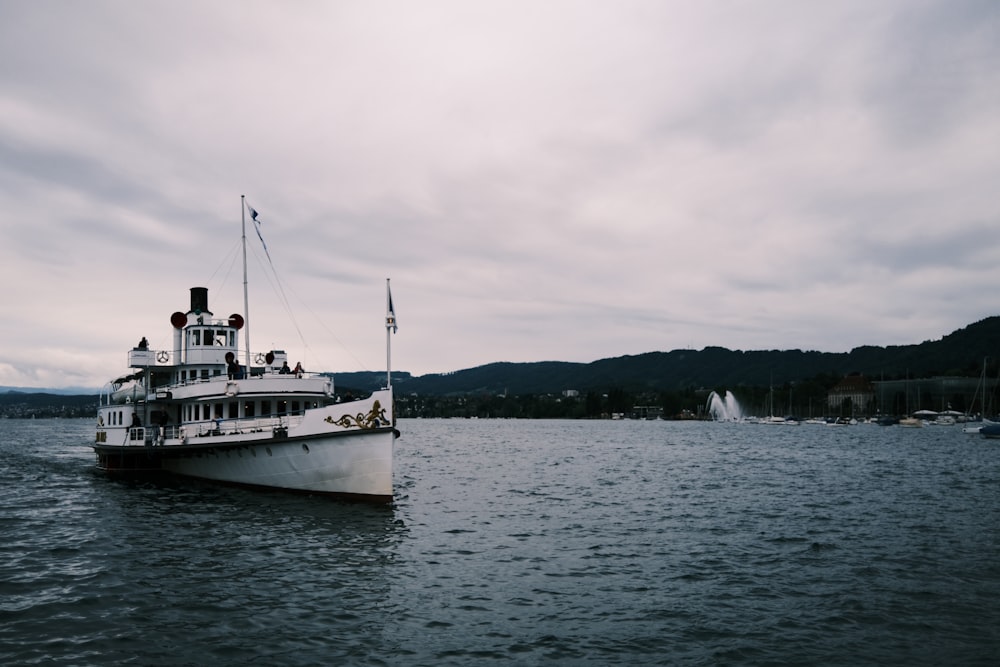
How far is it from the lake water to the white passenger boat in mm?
1597

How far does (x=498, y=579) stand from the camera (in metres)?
20.7

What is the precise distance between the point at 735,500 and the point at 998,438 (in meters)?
101

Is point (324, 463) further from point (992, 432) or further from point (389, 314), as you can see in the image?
point (992, 432)

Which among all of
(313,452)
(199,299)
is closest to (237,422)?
(313,452)

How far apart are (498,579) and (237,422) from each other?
939 inches

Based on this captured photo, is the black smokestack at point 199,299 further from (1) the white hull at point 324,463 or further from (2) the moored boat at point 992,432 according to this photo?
(2) the moored boat at point 992,432

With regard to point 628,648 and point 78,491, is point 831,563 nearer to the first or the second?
point 628,648

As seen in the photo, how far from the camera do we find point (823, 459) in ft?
246

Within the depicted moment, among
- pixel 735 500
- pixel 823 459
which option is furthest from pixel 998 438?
pixel 735 500

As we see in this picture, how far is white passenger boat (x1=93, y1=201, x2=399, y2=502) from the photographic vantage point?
33969 millimetres

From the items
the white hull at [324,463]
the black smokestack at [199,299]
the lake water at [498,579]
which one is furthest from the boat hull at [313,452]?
the black smokestack at [199,299]

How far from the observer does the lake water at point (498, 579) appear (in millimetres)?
15055

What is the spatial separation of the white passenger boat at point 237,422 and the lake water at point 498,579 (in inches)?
62.9

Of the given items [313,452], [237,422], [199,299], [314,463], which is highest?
[199,299]
